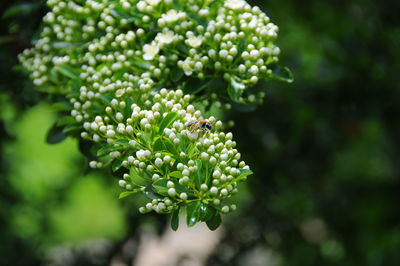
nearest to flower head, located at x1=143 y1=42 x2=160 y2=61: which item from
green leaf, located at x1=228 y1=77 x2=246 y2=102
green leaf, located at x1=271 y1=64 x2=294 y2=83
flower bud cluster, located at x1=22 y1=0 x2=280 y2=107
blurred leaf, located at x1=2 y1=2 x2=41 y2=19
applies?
flower bud cluster, located at x1=22 y1=0 x2=280 y2=107

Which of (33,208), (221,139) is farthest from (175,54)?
(33,208)

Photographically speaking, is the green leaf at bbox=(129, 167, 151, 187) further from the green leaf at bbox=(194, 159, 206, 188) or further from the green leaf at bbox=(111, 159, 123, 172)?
the green leaf at bbox=(194, 159, 206, 188)

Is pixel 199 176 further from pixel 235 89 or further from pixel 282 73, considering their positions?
pixel 282 73

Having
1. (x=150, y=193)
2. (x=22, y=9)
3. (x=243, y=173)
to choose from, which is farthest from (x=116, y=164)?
(x=22, y=9)

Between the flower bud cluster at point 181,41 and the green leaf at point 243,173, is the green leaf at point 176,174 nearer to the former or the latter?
the green leaf at point 243,173

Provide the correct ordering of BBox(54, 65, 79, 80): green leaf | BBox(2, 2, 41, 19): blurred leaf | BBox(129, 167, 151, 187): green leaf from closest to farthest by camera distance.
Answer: BBox(129, 167, 151, 187): green leaf, BBox(54, 65, 79, 80): green leaf, BBox(2, 2, 41, 19): blurred leaf

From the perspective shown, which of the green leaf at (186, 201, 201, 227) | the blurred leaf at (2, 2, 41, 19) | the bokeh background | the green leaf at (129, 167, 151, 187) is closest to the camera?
the green leaf at (186, 201, 201, 227)

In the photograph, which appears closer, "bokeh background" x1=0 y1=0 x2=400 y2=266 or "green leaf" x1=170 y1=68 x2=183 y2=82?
"green leaf" x1=170 y1=68 x2=183 y2=82

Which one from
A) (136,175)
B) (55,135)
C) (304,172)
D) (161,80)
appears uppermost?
(161,80)
